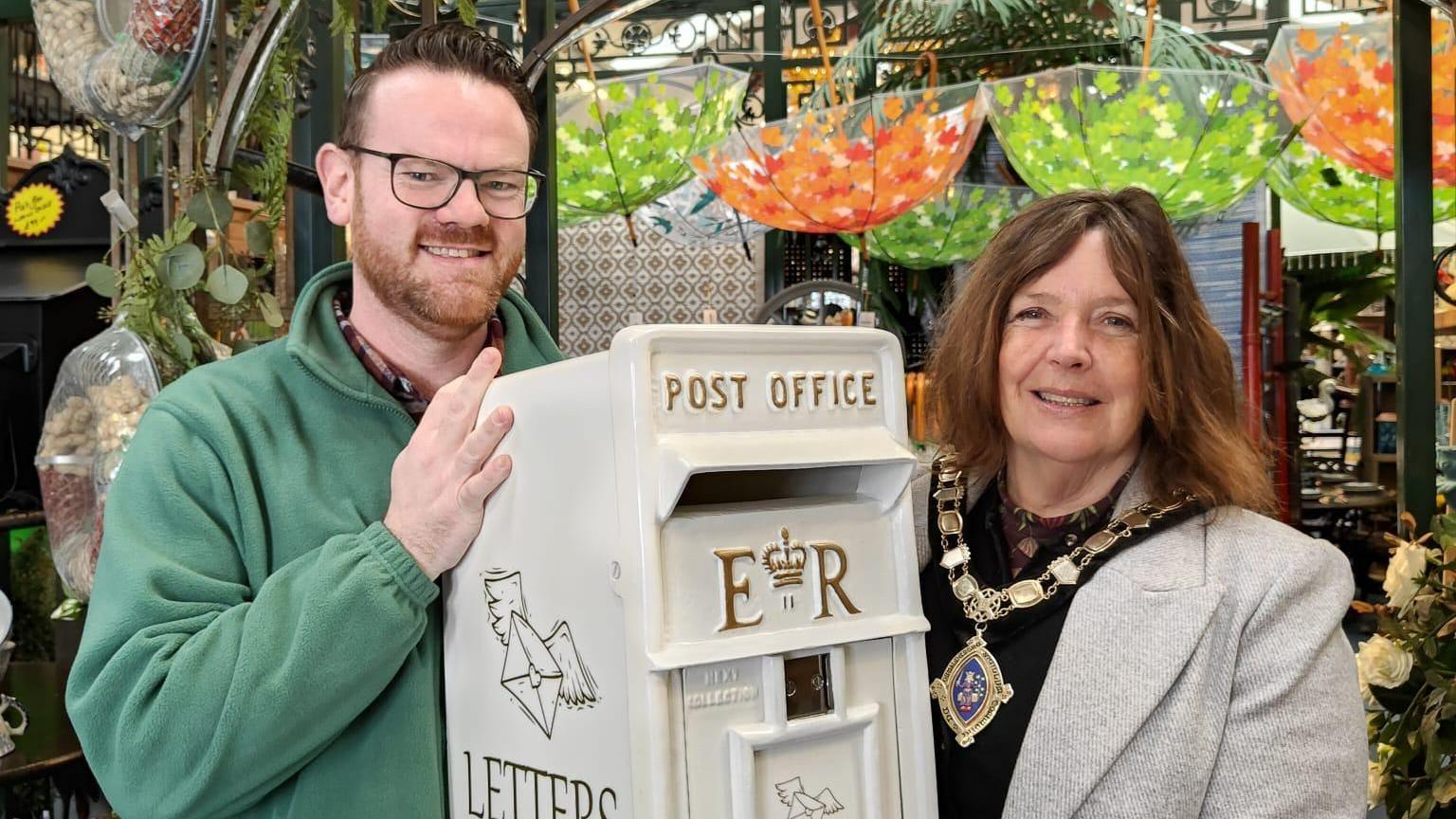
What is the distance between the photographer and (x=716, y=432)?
1.04 metres

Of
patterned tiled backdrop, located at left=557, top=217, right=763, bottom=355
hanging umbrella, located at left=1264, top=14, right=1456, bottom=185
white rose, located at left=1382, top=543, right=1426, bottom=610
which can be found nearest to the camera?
white rose, located at left=1382, top=543, right=1426, bottom=610

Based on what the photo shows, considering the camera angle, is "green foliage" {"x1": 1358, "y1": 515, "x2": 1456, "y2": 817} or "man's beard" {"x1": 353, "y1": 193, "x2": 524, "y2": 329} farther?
"green foliage" {"x1": 1358, "y1": 515, "x2": 1456, "y2": 817}

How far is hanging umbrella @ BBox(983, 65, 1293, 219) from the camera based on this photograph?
279cm

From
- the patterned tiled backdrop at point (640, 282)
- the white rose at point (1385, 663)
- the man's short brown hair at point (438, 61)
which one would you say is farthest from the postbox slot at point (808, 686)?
the patterned tiled backdrop at point (640, 282)

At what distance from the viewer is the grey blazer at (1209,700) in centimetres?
130

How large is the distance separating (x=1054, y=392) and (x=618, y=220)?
22.5ft

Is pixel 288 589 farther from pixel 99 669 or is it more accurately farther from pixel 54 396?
pixel 54 396

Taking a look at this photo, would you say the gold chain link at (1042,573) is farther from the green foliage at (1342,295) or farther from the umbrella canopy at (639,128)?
the green foliage at (1342,295)

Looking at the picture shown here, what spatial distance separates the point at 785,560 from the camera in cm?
107

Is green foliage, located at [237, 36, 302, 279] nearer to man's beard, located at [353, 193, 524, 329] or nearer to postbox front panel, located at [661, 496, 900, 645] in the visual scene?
man's beard, located at [353, 193, 524, 329]

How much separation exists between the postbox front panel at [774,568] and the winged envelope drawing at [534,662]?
0.12 m

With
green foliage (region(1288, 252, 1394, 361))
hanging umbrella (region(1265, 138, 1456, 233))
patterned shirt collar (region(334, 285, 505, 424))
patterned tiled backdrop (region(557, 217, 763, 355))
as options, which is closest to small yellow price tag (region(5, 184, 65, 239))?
patterned shirt collar (region(334, 285, 505, 424))

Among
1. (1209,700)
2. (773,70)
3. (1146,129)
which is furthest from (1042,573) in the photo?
(773,70)

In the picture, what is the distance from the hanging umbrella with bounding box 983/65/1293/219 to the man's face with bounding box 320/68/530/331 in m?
1.71
